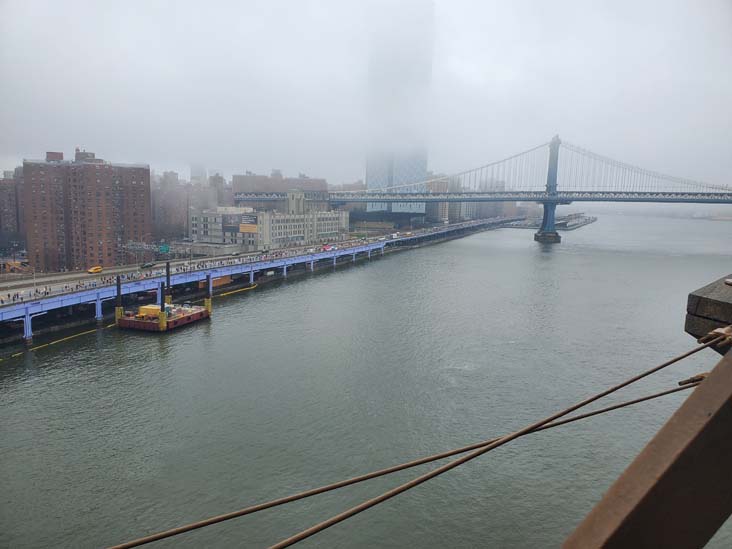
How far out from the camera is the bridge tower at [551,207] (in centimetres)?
4544

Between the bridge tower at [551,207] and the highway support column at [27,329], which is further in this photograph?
the bridge tower at [551,207]

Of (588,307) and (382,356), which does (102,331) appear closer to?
(382,356)

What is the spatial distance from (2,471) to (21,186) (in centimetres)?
2607

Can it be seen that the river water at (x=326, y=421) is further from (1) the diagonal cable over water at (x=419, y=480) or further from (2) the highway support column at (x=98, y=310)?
(1) the diagonal cable over water at (x=419, y=480)

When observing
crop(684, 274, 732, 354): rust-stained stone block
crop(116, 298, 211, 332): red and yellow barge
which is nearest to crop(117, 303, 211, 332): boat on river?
crop(116, 298, 211, 332): red and yellow barge

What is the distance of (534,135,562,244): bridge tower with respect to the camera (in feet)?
149

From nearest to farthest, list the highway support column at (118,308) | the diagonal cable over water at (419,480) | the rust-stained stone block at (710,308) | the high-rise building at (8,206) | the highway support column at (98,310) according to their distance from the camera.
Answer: the diagonal cable over water at (419,480) < the rust-stained stone block at (710,308) < the highway support column at (118,308) < the highway support column at (98,310) < the high-rise building at (8,206)

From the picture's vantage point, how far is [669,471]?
2.44 feet

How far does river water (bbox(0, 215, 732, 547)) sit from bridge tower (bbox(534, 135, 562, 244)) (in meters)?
28.2

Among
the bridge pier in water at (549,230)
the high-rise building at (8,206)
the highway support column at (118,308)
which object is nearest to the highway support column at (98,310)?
the highway support column at (118,308)

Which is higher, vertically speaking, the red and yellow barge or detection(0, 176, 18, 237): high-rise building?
detection(0, 176, 18, 237): high-rise building

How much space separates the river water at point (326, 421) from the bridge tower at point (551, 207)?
92.6 ft

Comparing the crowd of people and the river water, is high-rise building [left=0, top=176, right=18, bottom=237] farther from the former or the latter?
the river water

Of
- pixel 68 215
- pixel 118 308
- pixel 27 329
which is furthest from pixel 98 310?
pixel 68 215
